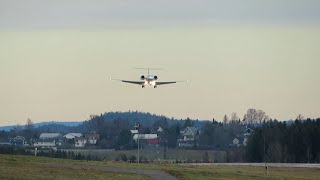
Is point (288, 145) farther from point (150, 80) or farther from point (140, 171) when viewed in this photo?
point (140, 171)

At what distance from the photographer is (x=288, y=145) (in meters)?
162

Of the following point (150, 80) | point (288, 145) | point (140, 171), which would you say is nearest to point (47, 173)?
point (140, 171)

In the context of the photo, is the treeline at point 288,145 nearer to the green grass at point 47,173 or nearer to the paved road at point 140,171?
the paved road at point 140,171

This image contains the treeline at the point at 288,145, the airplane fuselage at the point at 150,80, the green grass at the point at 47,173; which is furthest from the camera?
the treeline at the point at 288,145

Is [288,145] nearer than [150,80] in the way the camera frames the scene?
No

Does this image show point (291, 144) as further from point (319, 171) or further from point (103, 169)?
point (103, 169)

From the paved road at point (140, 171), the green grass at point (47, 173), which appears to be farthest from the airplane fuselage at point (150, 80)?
the green grass at point (47, 173)

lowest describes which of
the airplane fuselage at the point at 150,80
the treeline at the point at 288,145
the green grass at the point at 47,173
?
the green grass at the point at 47,173

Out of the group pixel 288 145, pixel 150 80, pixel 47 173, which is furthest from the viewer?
pixel 288 145

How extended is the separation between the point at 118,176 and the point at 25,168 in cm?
783

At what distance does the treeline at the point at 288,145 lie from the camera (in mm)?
156500

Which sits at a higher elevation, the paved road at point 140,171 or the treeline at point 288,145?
the treeline at point 288,145

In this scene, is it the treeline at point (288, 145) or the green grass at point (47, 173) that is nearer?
the green grass at point (47, 173)

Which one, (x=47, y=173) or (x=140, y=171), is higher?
(x=140, y=171)
